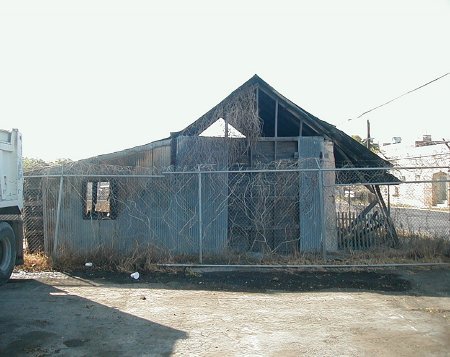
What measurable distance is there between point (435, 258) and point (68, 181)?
30.3ft

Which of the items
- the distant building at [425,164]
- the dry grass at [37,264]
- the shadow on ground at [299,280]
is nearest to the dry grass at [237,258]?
the dry grass at [37,264]

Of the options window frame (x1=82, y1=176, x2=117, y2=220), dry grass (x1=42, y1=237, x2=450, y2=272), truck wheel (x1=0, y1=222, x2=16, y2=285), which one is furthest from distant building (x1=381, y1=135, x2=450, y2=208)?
truck wheel (x1=0, y1=222, x2=16, y2=285)

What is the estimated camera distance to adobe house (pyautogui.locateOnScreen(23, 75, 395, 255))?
998 cm

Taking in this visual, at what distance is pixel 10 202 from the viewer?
7.55 metres

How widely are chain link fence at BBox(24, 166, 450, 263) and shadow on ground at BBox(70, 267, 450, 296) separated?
0.73 metres

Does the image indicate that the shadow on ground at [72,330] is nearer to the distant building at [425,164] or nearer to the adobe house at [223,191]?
the adobe house at [223,191]

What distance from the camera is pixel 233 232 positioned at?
1073 cm

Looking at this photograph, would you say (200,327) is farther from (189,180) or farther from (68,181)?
(68,181)

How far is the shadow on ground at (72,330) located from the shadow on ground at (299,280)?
1.63m

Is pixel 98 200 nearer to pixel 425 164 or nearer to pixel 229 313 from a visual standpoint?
pixel 229 313

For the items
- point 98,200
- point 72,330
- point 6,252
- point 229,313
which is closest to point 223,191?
point 98,200

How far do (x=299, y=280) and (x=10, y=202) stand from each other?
5.96 metres

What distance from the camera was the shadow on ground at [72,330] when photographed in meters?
4.74

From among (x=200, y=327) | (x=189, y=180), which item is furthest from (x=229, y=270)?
(x=200, y=327)
